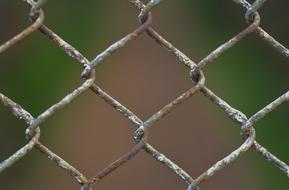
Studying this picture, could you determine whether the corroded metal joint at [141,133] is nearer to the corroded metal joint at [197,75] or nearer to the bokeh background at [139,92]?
the corroded metal joint at [197,75]

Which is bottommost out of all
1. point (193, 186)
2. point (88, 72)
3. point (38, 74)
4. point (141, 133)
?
point (38, 74)

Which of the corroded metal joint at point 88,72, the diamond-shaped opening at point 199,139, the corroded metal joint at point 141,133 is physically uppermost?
the corroded metal joint at point 88,72

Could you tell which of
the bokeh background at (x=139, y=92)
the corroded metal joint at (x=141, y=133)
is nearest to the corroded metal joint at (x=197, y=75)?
the corroded metal joint at (x=141, y=133)

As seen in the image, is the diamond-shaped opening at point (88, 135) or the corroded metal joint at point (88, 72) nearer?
the corroded metal joint at point (88, 72)

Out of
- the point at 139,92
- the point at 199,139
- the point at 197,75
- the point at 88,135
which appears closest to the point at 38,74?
the point at 88,135

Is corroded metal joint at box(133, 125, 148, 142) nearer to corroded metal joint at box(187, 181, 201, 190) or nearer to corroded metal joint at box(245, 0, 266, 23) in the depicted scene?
corroded metal joint at box(187, 181, 201, 190)

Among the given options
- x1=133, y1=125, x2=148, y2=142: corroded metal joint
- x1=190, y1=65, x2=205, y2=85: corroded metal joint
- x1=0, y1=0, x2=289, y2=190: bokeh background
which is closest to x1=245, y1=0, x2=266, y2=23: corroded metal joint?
x1=190, y1=65, x2=205, y2=85: corroded metal joint

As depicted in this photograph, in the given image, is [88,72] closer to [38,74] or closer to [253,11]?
[253,11]

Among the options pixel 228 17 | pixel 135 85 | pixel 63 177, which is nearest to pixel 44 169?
pixel 63 177
